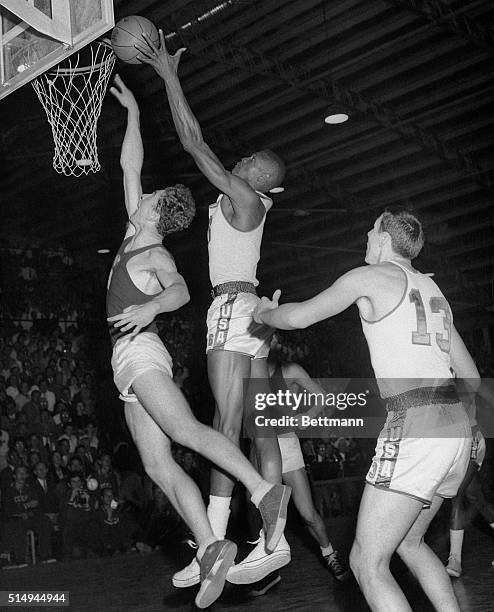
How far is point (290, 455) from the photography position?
583 centimetres

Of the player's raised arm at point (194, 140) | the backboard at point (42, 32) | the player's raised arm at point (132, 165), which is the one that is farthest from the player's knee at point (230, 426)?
the backboard at point (42, 32)

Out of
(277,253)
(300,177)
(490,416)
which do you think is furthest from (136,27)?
(277,253)

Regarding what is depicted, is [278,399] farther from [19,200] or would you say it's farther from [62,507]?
[19,200]

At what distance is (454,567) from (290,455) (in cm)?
142

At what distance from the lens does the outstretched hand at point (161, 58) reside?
4727 millimetres

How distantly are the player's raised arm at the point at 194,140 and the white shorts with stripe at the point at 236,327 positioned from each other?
1.98 feet

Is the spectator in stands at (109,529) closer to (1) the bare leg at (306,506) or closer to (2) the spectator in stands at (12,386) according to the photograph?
(2) the spectator in stands at (12,386)

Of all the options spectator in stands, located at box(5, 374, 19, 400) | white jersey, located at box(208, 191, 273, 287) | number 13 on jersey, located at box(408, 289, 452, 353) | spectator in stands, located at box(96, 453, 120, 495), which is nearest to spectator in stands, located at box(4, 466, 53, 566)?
spectator in stands, located at box(96, 453, 120, 495)

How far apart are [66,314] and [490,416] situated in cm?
959

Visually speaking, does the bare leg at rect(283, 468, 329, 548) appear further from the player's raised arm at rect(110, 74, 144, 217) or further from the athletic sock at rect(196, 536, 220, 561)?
the player's raised arm at rect(110, 74, 144, 217)

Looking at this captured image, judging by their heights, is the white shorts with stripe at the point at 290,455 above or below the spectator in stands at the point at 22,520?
above

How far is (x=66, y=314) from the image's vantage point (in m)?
15.8

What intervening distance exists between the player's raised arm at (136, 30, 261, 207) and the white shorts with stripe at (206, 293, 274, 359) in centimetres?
60

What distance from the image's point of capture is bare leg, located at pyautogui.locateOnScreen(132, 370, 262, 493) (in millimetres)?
4082
